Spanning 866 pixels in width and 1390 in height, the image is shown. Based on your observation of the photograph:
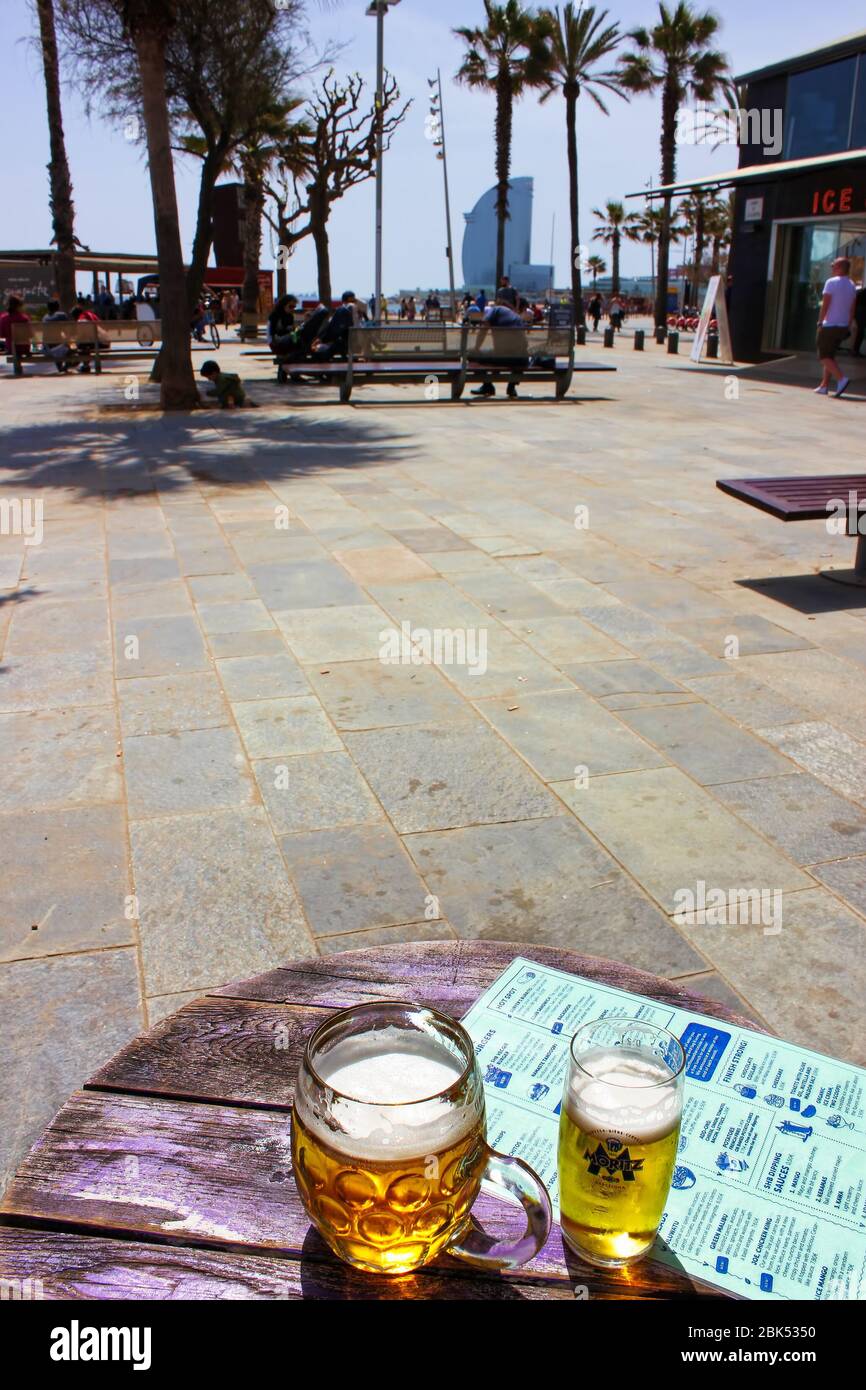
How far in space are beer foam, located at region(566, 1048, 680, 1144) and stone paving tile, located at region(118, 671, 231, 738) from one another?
3722 millimetres

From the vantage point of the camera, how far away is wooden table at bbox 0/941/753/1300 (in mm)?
1150

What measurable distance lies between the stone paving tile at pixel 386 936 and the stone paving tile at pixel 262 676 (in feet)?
6.53

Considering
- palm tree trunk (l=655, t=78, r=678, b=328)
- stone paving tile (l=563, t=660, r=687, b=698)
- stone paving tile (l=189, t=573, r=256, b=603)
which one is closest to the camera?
stone paving tile (l=563, t=660, r=687, b=698)

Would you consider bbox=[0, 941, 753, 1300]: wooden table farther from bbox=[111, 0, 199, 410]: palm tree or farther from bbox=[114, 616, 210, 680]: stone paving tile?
bbox=[111, 0, 199, 410]: palm tree

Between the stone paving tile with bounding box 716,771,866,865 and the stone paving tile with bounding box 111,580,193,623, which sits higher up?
the stone paving tile with bounding box 111,580,193,623

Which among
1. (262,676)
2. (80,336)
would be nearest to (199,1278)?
(262,676)

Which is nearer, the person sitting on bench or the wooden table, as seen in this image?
the wooden table

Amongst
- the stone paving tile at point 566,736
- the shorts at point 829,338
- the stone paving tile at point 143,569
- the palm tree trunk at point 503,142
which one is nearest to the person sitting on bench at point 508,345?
the shorts at point 829,338

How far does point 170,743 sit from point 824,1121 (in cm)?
354

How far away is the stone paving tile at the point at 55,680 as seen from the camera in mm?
4992

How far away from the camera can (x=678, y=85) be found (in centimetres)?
3647

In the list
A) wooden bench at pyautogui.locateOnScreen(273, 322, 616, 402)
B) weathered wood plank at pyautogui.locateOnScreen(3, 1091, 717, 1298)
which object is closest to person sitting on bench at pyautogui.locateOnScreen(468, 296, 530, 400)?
wooden bench at pyautogui.locateOnScreen(273, 322, 616, 402)

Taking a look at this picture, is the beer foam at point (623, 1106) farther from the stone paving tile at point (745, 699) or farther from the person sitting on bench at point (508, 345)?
the person sitting on bench at point (508, 345)
